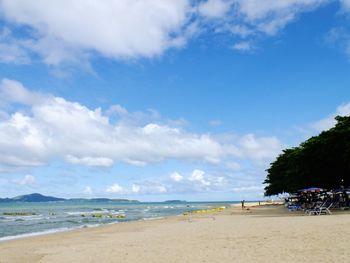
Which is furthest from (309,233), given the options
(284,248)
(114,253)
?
(114,253)

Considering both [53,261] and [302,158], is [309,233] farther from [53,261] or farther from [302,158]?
[302,158]

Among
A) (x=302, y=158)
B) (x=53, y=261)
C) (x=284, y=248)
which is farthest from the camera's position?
(x=302, y=158)

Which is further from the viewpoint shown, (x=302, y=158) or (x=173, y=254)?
(x=302, y=158)

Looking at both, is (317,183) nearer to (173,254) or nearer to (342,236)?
(342,236)

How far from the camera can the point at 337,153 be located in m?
41.0

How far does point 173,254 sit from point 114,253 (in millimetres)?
2848

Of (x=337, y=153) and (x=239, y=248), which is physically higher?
(x=337, y=153)

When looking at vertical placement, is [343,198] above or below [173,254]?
above

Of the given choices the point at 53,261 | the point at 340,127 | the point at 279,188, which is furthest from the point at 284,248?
the point at 279,188

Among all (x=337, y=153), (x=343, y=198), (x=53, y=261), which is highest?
(x=337, y=153)

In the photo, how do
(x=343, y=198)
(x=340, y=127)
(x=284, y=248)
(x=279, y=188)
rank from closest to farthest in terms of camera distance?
(x=284, y=248) < (x=340, y=127) < (x=343, y=198) < (x=279, y=188)

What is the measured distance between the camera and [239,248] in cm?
1496

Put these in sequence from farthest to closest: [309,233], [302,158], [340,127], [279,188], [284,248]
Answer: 1. [279,188]
2. [302,158]
3. [340,127]
4. [309,233]
5. [284,248]

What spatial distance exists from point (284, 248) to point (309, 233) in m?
4.16
